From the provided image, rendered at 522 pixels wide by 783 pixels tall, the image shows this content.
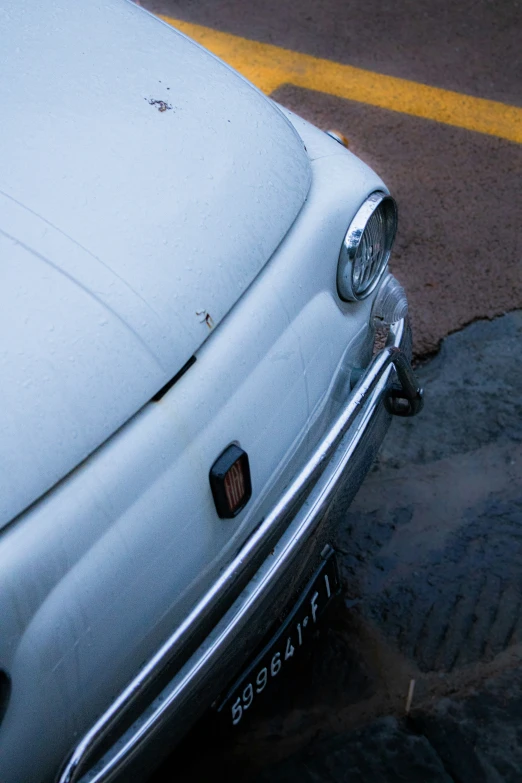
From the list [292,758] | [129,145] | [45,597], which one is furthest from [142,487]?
[292,758]

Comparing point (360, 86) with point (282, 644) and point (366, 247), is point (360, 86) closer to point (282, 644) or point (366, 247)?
point (366, 247)

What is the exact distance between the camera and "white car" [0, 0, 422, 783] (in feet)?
4.38

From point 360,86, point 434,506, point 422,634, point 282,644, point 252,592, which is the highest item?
point 360,86

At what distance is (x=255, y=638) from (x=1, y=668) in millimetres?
611

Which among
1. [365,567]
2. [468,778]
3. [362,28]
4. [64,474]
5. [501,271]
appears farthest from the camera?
[362,28]

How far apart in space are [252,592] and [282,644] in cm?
36

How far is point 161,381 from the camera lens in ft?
4.86

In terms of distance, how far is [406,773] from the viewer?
79.7 inches

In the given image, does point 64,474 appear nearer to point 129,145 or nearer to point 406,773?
point 129,145

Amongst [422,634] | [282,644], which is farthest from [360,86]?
[282,644]

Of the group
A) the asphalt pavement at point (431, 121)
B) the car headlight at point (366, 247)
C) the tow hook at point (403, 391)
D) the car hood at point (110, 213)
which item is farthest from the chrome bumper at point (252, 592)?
the asphalt pavement at point (431, 121)

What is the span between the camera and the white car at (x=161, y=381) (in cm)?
133

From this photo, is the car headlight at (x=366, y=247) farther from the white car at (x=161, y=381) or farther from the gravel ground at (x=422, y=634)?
the gravel ground at (x=422, y=634)

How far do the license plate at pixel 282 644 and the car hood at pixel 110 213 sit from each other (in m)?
0.70
